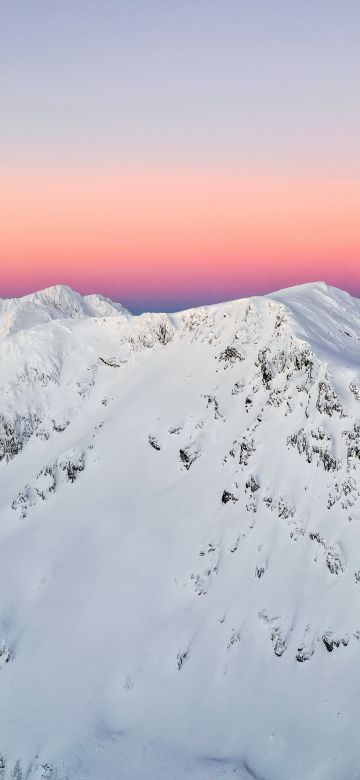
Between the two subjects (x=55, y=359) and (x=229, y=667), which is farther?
(x=55, y=359)

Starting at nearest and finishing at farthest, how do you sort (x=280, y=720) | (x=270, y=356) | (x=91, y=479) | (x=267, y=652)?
(x=280, y=720) → (x=267, y=652) → (x=270, y=356) → (x=91, y=479)

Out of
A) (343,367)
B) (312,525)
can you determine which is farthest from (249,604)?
(343,367)

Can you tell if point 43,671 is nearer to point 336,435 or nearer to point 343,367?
point 336,435

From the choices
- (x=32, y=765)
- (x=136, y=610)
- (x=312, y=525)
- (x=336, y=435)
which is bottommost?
(x=32, y=765)

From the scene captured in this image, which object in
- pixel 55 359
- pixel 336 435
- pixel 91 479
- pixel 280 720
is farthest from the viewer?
pixel 55 359

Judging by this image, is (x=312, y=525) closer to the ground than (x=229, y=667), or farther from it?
farther from it

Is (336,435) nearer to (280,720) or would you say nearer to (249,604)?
(249,604)
